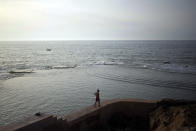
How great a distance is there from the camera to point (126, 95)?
1423cm

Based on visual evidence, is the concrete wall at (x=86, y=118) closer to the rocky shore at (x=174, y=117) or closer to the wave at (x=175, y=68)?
the rocky shore at (x=174, y=117)

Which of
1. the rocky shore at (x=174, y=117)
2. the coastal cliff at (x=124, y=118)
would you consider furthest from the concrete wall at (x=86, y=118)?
the rocky shore at (x=174, y=117)

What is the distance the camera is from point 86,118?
23.9 ft

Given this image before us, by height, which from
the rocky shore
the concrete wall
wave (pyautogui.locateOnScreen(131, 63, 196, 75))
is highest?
the rocky shore

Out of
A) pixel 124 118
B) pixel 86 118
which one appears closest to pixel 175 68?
pixel 124 118

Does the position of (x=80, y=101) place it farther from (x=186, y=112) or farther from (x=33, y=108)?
(x=186, y=112)

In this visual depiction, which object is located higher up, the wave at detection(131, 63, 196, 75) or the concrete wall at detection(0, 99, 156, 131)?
the concrete wall at detection(0, 99, 156, 131)

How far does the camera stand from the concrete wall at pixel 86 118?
5.71 metres

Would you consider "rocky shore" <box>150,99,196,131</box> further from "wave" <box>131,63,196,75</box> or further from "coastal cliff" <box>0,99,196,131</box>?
"wave" <box>131,63,196,75</box>

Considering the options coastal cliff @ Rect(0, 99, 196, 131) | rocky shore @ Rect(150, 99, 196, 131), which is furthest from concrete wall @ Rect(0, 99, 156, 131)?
rocky shore @ Rect(150, 99, 196, 131)

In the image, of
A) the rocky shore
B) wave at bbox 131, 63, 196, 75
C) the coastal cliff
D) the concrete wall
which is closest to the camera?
the rocky shore

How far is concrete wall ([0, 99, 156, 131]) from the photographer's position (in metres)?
5.71

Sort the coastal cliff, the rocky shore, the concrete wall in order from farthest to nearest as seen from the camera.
A: 1. the concrete wall
2. the coastal cliff
3. the rocky shore

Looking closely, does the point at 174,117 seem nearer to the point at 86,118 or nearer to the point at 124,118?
the point at 124,118
